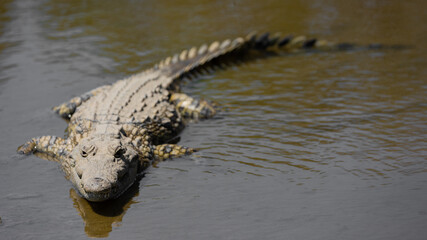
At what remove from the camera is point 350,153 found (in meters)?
4.86

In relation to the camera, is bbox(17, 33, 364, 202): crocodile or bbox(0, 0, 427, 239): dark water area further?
bbox(17, 33, 364, 202): crocodile

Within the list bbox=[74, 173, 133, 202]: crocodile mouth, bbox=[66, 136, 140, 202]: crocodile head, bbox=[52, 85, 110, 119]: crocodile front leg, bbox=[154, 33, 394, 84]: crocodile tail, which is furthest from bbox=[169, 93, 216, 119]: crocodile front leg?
bbox=[74, 173, 133, 202]: crocodile mouth

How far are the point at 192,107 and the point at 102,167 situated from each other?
7.13 ft

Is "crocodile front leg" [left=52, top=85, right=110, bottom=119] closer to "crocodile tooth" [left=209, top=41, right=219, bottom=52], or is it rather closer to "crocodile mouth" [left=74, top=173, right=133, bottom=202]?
"crocodile mouth" [left=74, top=173, right=133, bottom=202]

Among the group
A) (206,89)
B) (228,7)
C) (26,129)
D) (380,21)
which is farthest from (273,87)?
(228,7)

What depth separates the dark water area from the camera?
387 centimetres

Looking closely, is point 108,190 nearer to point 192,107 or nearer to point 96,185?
point 96,185

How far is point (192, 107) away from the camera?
6.22m

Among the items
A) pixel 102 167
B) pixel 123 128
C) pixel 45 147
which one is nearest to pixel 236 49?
pixel 123 128

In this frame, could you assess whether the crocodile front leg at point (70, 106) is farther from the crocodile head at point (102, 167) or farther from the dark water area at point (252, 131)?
the crocodile head at point (102, 167)

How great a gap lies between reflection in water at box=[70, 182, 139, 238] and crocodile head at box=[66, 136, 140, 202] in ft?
0.24

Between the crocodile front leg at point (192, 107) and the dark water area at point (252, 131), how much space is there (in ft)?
0.57

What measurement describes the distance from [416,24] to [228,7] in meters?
4.08

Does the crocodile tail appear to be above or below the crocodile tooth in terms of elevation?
below
